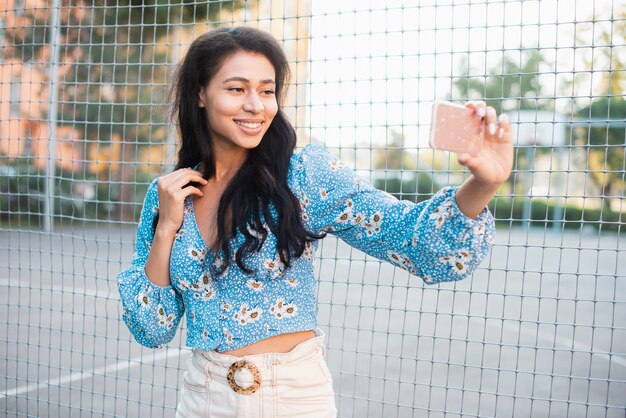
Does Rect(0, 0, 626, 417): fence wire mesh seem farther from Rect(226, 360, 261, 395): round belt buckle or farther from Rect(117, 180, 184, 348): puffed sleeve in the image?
Rect(226, 360, 261, 395): round belt buckle

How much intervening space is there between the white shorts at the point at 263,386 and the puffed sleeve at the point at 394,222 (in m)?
0.33

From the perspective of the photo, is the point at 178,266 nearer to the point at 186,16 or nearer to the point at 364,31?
the point at 364,31

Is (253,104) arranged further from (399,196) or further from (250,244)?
(399,196)

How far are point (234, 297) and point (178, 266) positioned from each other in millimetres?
171

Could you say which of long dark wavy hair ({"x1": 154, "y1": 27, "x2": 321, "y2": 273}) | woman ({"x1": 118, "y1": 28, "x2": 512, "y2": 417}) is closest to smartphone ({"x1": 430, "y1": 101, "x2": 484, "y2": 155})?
woman ({"x1": 118, "y1": 28, "x2": 512, "y2": 417})

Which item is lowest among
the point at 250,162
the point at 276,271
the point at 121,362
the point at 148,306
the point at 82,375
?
the point at 121,362

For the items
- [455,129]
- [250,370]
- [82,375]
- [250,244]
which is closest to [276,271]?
[250,244]

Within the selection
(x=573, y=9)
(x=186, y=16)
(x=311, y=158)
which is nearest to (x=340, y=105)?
(x=573, y=9)

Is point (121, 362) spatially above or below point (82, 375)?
below

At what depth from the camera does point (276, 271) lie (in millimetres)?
1665

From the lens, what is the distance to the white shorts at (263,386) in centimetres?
164

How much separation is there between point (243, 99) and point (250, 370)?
2.23 feet

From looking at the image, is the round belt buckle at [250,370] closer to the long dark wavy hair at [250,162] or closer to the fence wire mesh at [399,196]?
the long dark wavy hair at [250,162]

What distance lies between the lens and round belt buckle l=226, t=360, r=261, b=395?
1642 millimetres
